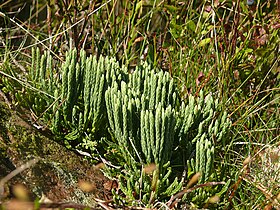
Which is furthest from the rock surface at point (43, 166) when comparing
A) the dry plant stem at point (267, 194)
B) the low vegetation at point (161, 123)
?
the dry plant stem at point (267, 194)

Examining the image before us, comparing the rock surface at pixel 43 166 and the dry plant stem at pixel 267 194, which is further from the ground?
the rock surface at pixel 43 166

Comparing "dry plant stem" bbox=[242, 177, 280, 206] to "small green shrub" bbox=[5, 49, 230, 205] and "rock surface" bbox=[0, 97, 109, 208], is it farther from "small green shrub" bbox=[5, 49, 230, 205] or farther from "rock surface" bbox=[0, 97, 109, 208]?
"rock surface" bbox=[0, 97, 109, 208]

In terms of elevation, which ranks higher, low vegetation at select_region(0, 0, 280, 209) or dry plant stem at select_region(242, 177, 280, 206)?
low vegetation at select_region(0, 0, 280, 209)

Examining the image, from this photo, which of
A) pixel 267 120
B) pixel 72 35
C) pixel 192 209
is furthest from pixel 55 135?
pixel 267 120

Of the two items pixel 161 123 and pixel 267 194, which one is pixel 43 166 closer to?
pixel 161 123

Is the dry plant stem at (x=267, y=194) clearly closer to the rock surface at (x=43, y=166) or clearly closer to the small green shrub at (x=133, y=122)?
the small green shrub at (x=133, y=122)

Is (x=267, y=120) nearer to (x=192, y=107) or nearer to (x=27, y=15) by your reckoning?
(x=192, y=107)

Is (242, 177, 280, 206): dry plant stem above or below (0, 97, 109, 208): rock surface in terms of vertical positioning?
below

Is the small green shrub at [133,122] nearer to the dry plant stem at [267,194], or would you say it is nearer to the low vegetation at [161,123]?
the low vegetation at [161,123]

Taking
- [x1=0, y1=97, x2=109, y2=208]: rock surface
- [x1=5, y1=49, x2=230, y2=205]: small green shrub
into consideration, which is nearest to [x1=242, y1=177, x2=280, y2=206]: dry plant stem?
[x1=5, y1=49, x2=230, y2=205]: small green shrub

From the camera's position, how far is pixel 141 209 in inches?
79.8

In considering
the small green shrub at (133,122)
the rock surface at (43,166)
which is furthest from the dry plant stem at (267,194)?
the rock surface at (43,166)

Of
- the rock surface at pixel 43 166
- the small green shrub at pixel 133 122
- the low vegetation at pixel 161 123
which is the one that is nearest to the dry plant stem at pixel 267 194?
the low vegetation at pixel 161 123

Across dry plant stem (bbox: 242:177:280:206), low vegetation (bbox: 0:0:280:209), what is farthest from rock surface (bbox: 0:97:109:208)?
dry plant stem (bbox: 242:177:280:206)
